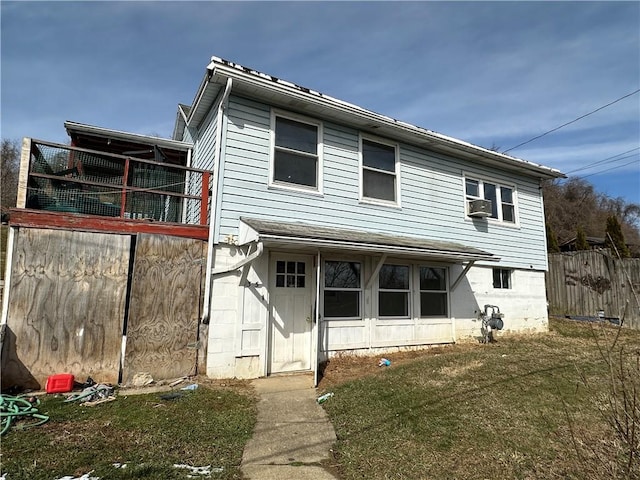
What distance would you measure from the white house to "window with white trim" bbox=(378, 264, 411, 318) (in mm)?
24

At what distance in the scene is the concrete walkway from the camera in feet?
10.8

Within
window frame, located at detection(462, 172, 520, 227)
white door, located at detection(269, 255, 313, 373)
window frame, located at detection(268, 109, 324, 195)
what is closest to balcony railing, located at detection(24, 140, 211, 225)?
window frame, located at detection(268, 109, 324, 195)

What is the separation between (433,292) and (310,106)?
526 cm

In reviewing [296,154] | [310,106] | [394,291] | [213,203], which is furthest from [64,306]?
[394,291]

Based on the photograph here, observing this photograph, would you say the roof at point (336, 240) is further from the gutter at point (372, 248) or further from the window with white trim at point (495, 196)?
the window with white trim at point (495, 196)

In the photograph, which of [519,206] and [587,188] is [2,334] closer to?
[519,206]

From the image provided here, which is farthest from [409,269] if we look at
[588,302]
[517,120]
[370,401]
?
[517,120]

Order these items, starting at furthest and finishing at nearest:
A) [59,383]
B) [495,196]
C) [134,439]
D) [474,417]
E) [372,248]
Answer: [495,196] < [372,248] < [59,383] < [474,417] < [134,439]

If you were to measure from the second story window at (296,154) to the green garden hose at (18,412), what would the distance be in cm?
489

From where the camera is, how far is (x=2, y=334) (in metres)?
4.93

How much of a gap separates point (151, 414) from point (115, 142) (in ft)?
23.1

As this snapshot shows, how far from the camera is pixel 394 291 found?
26.3 feet

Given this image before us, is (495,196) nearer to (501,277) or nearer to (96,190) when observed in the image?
(501,277)

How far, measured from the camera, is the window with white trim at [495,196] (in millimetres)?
9891
